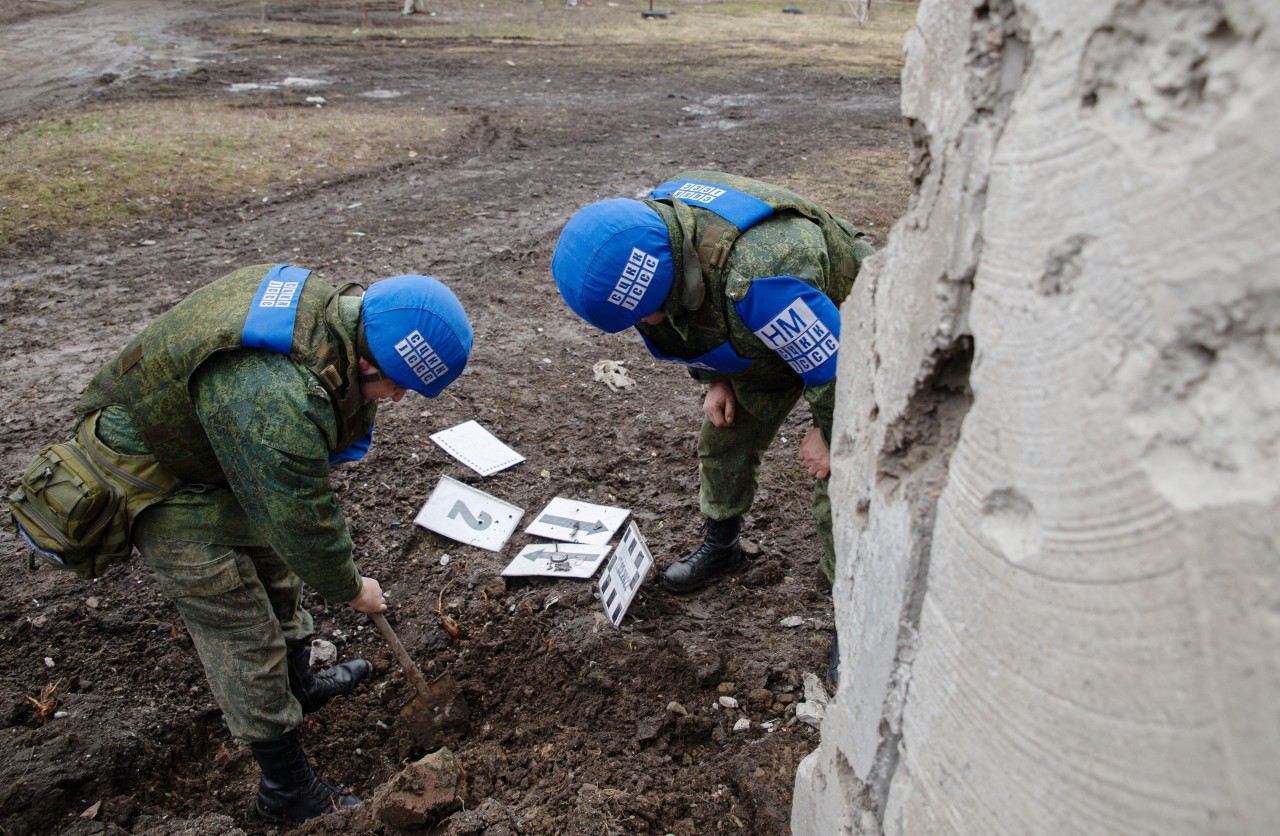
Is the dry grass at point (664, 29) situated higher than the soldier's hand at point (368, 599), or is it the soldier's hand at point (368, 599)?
the dry grass at point (664, 29)

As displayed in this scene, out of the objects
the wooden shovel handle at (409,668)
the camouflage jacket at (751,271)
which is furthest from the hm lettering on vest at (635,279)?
the wooden shovel handle at (409,668)

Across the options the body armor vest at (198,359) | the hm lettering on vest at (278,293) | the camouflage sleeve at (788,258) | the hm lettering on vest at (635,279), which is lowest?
the body armor vest at (198,359)

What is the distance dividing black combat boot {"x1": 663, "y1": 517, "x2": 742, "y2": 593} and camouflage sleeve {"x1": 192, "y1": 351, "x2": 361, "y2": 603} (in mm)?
1613

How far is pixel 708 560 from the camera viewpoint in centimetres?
379

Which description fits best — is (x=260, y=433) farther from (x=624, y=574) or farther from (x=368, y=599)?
(x=624, y=574)

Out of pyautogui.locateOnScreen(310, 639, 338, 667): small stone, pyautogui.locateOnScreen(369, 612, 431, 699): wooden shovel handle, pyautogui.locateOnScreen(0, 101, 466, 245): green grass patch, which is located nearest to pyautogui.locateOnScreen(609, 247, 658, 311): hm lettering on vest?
pyautogui.locateOnScreen(369, 612, 431, 699): wooden shovel handle

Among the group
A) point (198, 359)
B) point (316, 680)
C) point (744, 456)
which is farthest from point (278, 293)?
point (744, 456)

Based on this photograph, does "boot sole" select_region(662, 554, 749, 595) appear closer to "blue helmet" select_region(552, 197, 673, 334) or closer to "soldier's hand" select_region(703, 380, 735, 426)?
"soldier's hand" select_region(703, 380, 735, 426)

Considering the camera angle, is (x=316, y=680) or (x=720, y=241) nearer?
(x=720, y=241)

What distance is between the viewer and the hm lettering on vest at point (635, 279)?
2.73 meters

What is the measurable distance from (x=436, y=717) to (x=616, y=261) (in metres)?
1.74

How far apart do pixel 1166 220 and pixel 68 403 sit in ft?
17.4

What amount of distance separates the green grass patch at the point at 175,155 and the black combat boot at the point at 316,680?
17.2 ft

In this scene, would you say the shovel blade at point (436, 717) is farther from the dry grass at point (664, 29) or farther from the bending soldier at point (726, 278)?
the dry grass at point (664, 29)
